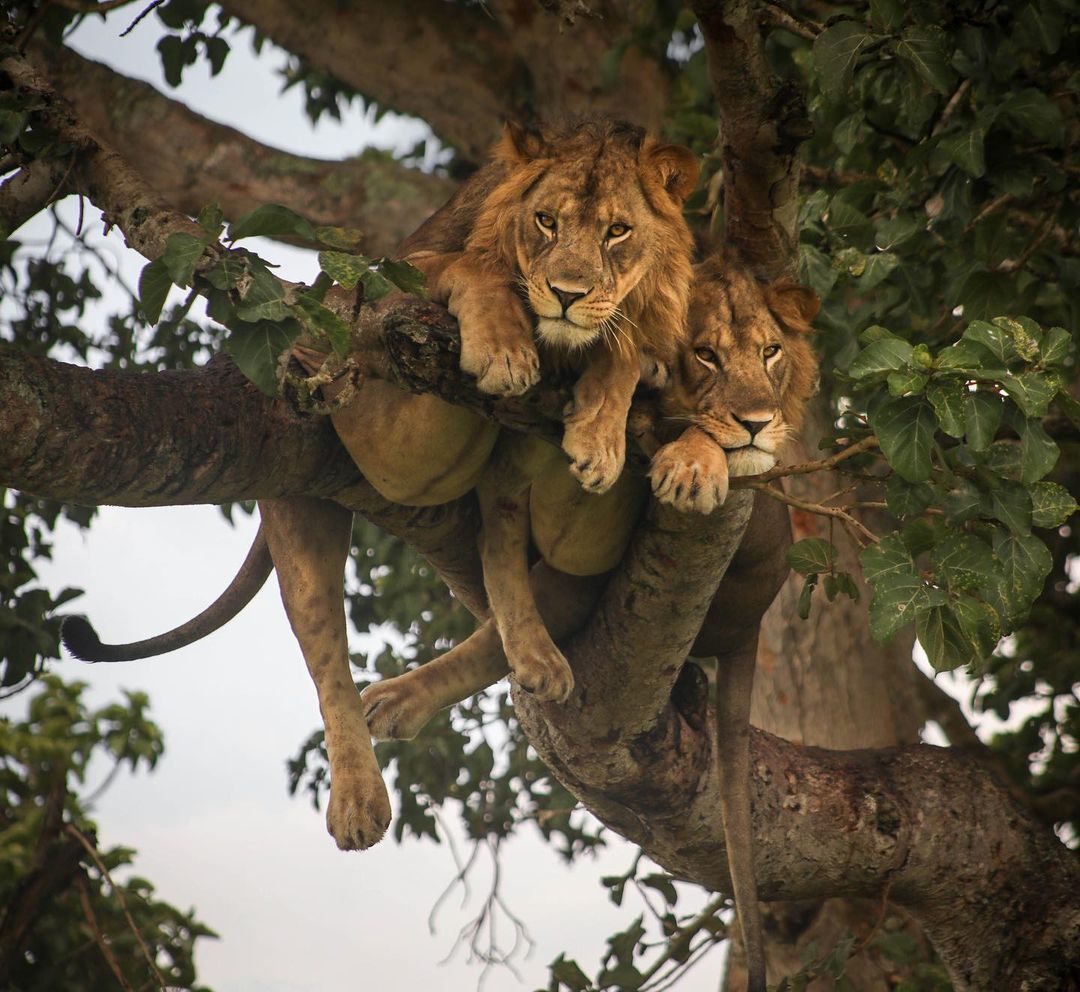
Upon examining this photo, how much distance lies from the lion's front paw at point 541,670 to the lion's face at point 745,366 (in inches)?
25.7

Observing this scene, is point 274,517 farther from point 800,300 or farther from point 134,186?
point 800,300

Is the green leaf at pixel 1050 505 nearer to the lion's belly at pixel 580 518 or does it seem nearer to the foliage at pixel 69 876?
the lion's belly at pixel 580 518

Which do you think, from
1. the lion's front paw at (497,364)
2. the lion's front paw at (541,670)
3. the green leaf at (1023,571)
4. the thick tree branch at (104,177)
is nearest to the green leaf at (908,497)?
the green leaf at (1023,571)

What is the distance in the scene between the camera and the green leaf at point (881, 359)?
246 cm

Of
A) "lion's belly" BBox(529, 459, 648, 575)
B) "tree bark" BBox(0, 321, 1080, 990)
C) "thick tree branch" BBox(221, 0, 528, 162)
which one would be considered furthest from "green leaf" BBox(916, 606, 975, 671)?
"thick tree branch" BBox(221, 0, 528, 162)

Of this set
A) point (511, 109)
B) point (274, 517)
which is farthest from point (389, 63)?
point (274, 517)

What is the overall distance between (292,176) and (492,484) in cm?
387

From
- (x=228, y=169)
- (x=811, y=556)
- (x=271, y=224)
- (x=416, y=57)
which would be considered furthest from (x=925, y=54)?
(x=228, y=169)

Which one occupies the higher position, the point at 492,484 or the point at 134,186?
the point at 134,186

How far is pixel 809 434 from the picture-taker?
15.5 ft

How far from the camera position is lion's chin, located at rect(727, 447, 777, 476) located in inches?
109

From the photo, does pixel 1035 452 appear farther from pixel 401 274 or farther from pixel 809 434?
pixel 809 434

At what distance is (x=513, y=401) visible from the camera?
261cm

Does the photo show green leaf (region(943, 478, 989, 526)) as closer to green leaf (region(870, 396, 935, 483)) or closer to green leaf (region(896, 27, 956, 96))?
green leaf (region(870, 396, 935, 483))
